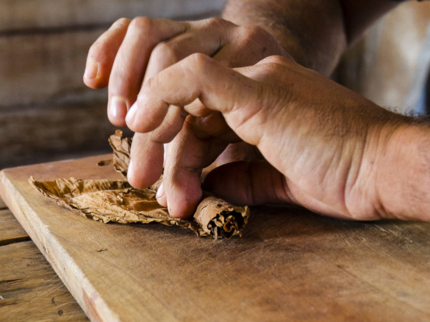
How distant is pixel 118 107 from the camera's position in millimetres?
668

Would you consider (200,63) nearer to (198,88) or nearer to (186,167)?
(198,88)

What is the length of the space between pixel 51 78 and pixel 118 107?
1.40 metres

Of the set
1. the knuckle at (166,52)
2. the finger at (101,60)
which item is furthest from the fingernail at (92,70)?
the knuckle at (166,52)

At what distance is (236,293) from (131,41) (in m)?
0.41

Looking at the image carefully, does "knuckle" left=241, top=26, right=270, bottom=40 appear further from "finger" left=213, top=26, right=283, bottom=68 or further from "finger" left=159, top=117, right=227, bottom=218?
"finger" left=159, top=117, right=227, bottom=218

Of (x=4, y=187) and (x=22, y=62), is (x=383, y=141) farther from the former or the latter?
(x=22, y=62)

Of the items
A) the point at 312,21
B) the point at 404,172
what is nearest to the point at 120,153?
the point at 404,172

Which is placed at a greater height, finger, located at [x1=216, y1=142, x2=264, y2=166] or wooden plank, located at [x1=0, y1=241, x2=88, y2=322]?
finger, located at [x1=216, y1=142, x2=264, y2=166]

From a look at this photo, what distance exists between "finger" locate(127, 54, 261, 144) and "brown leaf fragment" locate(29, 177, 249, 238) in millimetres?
137

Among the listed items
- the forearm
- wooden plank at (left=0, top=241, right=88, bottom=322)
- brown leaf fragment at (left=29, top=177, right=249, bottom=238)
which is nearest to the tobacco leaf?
brown leaf fragment at (left=29, top=177, right=249, bottom=238)

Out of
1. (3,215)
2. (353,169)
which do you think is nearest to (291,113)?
(353,169)

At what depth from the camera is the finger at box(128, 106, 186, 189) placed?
0.65 m

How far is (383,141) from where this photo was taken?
22.2 inches

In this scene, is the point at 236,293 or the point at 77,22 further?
the point at 77,22
